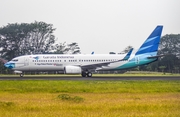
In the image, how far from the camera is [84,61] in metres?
54.6

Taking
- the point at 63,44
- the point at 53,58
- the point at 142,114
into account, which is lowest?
the point at 142,114

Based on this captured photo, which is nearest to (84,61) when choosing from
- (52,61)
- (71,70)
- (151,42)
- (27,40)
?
(71,70)

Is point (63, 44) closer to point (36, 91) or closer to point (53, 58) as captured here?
point (53, 58)

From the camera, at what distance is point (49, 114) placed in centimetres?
1475

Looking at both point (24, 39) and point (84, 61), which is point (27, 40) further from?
point (84, 61)

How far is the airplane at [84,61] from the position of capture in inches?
2088

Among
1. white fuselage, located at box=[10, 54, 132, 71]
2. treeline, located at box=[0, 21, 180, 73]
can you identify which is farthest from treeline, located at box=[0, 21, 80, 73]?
white fuselage, located at box=[10, 54, 132, 71]

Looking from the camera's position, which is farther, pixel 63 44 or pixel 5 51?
pixel 63 44

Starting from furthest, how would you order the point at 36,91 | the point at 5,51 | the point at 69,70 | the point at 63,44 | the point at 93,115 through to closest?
the point at 63,44
the point at 5,51
the point at 69,70
the point at 36,91
the point at 93,115

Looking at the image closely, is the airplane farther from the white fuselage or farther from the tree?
the tree

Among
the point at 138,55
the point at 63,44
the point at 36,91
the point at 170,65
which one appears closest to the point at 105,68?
the point at 138,55

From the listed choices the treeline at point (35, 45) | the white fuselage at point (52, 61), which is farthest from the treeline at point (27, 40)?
the white fuselage at point (52, 61)

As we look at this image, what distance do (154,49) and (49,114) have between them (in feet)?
143

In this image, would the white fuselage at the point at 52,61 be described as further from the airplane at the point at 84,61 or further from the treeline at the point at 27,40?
the treeline at the point at 27,40
